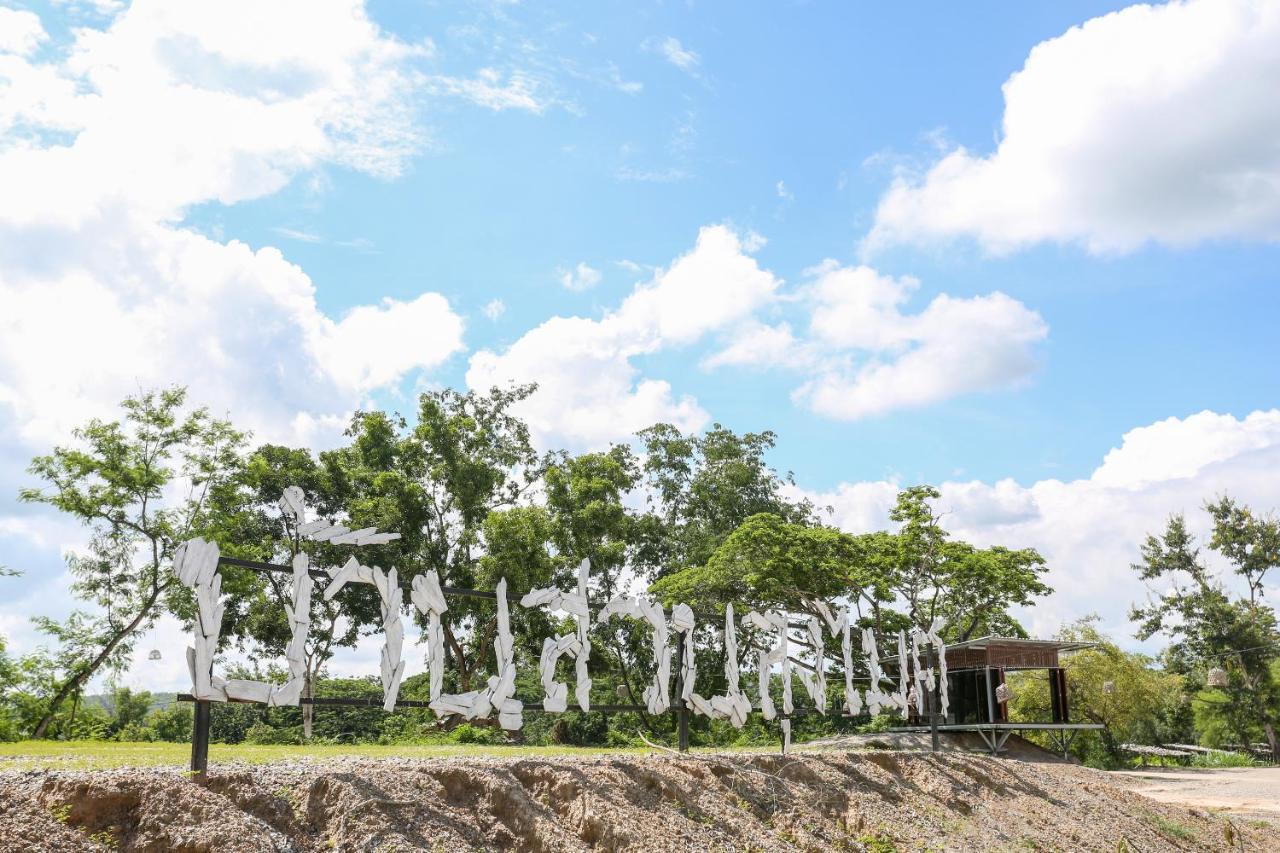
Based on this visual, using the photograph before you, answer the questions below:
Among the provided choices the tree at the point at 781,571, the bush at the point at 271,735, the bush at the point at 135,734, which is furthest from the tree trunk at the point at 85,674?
the tree at the point at 781,571

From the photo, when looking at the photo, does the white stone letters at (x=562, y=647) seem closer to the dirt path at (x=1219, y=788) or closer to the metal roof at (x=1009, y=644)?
the dirt path at (x=1219, y=788)

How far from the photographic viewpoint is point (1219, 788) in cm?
1834

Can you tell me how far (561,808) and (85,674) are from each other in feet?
65.3

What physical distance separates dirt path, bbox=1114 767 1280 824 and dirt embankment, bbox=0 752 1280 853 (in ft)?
13.2

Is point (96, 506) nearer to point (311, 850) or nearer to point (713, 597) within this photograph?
point (713, 597)

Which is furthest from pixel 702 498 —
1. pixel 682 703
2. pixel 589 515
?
pixel 682 703

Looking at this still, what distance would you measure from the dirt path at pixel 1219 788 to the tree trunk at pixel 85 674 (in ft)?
72.6

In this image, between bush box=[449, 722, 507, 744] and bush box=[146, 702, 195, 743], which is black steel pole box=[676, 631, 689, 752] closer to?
bush box=[449, 722, 507, 744]

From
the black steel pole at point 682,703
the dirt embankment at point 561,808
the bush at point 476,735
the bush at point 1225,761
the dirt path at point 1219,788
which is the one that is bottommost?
the bush at point 1225,761

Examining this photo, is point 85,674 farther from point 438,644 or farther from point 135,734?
point 438,644

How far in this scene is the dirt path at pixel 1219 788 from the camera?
14987 mm

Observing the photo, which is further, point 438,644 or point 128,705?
point 128,705

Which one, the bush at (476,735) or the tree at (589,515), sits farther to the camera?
the tree at (589,515)

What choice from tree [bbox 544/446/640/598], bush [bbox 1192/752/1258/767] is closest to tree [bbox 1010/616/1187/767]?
bush [bbox 1192/752/1258/767]
